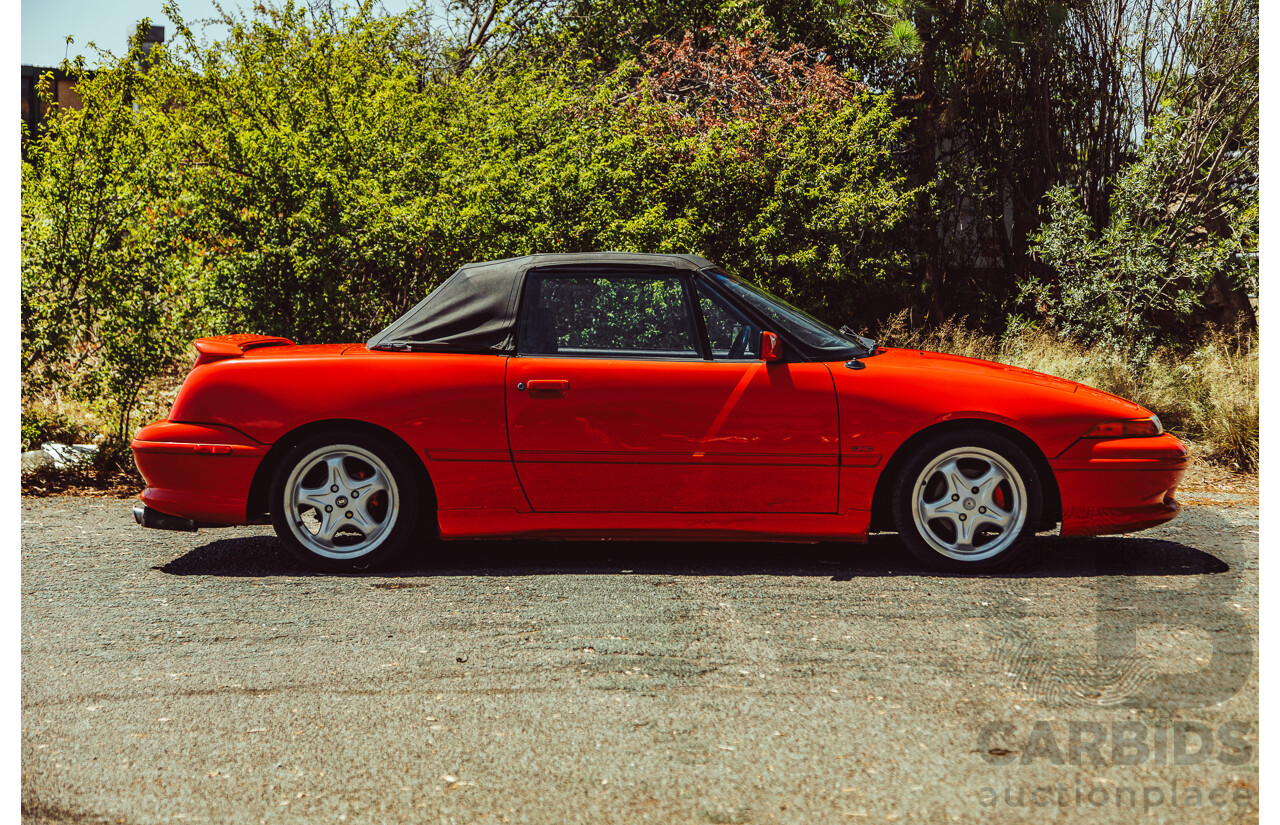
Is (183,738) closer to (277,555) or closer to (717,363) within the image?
(277,555)

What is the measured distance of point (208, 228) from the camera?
7.91m

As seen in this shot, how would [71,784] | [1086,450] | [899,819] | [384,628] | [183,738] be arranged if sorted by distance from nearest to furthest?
[899,819] → [71,784] → [183,738] → [384,628] → [1086,450]

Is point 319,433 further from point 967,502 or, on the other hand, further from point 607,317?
point 967,502

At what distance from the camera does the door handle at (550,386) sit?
4.93m

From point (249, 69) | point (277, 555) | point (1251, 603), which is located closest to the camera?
point (1251, 603)

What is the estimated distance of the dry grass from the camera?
7.97 m

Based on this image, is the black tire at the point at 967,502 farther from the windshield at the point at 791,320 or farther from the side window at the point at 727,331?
the side window at the point at 727,331

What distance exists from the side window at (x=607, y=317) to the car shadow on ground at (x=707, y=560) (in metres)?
1.06

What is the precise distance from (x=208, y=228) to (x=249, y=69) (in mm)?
2266

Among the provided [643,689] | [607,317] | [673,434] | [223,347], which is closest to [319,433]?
[223,347]

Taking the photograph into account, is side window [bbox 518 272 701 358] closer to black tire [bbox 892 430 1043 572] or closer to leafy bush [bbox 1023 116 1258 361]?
black tire [bbox 892 430 1043 572]

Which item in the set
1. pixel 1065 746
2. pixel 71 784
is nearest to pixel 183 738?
pixel 71 784

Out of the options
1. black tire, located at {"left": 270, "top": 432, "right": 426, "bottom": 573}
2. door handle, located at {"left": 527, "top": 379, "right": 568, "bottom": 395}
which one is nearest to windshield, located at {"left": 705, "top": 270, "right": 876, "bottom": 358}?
door handle, located at {"left": 527, "top": 379, "right": 568, "bottom": 395}

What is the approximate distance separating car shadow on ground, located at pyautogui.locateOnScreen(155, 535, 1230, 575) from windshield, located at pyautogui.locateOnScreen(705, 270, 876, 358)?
107 cm
